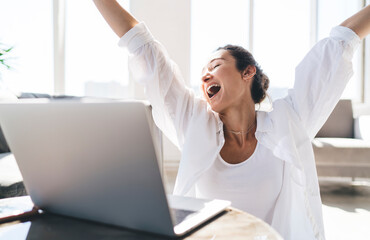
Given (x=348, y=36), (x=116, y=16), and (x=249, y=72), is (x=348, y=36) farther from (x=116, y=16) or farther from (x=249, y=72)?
(x=116, y=16)

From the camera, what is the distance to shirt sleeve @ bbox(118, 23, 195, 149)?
1033 mm

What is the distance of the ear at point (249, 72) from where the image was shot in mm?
1243

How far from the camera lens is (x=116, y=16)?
3.36 ft

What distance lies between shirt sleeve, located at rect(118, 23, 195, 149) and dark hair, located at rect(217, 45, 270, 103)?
9.2 inches

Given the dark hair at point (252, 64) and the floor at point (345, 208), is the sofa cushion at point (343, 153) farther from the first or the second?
the dark hair at point (252, 64)

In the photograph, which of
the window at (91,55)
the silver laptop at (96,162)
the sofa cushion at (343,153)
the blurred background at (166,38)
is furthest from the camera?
the window at (91,55)

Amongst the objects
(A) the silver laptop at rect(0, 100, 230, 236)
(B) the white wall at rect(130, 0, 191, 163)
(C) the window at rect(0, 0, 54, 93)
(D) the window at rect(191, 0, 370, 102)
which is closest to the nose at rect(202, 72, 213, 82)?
(A) the silver laptop at rect(0, 100, 230, 236)

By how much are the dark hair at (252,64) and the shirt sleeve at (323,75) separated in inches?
8.3

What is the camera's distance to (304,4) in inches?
172

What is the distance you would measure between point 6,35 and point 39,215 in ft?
12.9

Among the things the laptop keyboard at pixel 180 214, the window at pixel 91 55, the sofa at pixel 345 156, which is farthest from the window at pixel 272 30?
the laptop keyboard at pixel 180 214

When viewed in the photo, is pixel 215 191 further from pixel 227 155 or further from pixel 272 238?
pixel 272 238

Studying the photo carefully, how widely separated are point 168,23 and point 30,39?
5.70ft

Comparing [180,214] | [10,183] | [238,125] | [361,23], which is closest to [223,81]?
[238,125]
